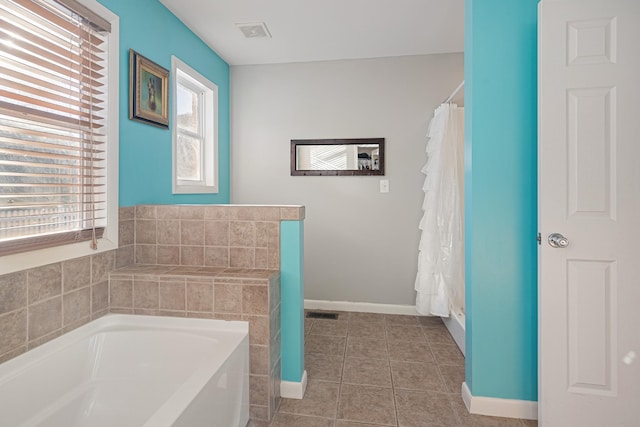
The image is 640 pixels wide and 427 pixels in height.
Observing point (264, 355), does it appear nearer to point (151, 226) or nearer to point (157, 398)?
point (157, 398)

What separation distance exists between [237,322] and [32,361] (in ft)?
2.64

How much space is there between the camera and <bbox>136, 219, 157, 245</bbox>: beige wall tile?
1.81 meters

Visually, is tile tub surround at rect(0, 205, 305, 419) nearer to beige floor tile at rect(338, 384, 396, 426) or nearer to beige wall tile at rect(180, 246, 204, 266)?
beige wall tile at rect(180, 246, 204, 266)

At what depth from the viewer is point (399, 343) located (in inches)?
93.7

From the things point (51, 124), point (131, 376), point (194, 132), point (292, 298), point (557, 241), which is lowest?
point (131, 376)

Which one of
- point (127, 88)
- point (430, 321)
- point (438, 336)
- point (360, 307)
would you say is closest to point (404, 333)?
point (438, 336)

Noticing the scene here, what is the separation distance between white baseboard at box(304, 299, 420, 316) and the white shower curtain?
39cm

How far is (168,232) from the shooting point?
1797 mm

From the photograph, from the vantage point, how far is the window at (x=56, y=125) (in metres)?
1.22

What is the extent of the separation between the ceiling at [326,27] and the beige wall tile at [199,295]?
6.26 feet

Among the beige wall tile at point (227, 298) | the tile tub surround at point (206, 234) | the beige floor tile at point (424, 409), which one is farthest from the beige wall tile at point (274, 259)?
the beige floor tile at point (424, 409)

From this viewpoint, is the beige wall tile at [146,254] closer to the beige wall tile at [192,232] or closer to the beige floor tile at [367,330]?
the beige wall tile at [192,232]

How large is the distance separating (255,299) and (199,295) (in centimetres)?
30

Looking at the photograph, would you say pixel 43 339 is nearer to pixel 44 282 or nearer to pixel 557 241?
pixel 44 282
